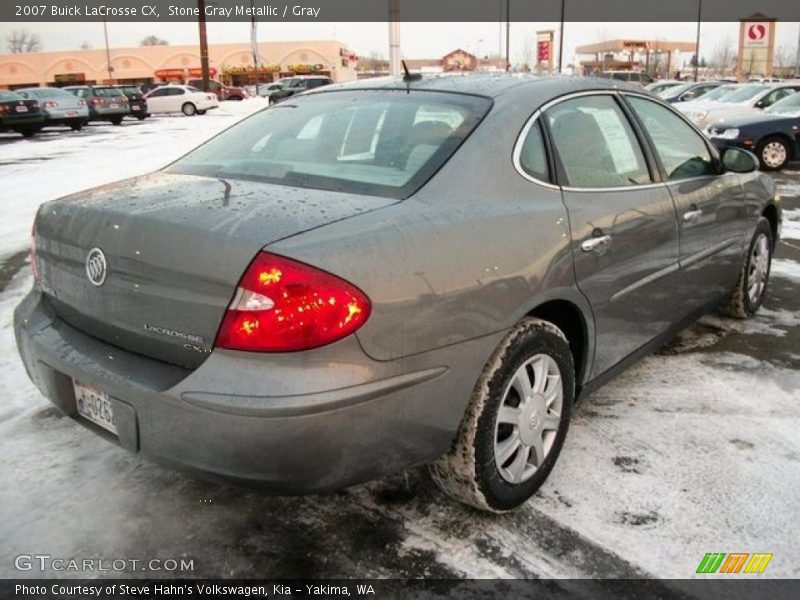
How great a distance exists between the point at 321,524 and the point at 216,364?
2.84 ft

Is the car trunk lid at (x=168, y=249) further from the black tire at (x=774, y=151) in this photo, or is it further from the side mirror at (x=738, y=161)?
the black tire at (x=774, y=151)

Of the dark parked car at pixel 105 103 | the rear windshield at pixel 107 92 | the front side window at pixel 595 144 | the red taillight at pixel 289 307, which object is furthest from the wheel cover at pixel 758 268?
the rear windshield at pixel 107 92

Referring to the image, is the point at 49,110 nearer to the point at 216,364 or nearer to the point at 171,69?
the point at 216,364

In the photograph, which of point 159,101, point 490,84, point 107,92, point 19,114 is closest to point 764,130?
point 490,84

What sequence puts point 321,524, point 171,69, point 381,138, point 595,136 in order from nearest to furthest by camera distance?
point 321,524, point 381,138, point 595,136, point 171,69

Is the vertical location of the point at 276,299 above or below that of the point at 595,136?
below

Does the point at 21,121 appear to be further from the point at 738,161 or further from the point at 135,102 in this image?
the point at 738,161

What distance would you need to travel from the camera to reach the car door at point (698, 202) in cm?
362

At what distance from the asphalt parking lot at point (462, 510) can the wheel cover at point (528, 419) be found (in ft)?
0.60

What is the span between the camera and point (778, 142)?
43.1ft

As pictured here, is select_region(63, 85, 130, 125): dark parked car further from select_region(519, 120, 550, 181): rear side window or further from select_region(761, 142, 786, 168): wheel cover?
select_region(519, 120, 550, 181): rear side window

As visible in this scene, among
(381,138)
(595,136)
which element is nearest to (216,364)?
(381,138)

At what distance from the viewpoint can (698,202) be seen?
375 cm

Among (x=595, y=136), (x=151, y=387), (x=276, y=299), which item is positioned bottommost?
(x=151, y=387)
